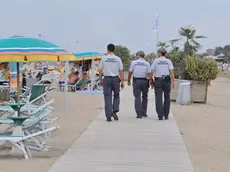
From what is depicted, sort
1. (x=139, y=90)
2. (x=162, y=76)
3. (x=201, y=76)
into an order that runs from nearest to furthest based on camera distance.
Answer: (x=162, y=76), (x=139, y=90), (x=201, y=76)

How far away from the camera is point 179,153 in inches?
285

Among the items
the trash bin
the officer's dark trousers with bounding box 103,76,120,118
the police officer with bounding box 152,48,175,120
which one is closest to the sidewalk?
the officer's dark trousers with bounding box 103,76,120,118

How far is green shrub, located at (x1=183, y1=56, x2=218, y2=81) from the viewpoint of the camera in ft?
55.1

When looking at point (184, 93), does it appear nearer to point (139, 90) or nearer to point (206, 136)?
point (139, 90)

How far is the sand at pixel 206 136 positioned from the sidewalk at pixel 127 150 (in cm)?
23

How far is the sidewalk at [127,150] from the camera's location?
6.27 metres

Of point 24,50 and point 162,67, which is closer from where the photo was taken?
point 24,50

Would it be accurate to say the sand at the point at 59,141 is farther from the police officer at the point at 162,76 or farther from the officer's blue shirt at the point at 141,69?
the police officer at the point at 162,76

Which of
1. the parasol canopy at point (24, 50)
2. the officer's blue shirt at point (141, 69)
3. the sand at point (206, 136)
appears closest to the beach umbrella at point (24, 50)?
the parasol canopy at point (24, 50)

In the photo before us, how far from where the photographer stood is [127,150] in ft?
24.1

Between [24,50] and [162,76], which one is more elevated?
[24,50]

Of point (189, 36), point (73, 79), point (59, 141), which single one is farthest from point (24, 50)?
point (189, 36)

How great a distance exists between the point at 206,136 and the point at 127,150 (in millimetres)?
2604

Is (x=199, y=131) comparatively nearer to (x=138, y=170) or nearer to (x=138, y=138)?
(x=138, y=138)
